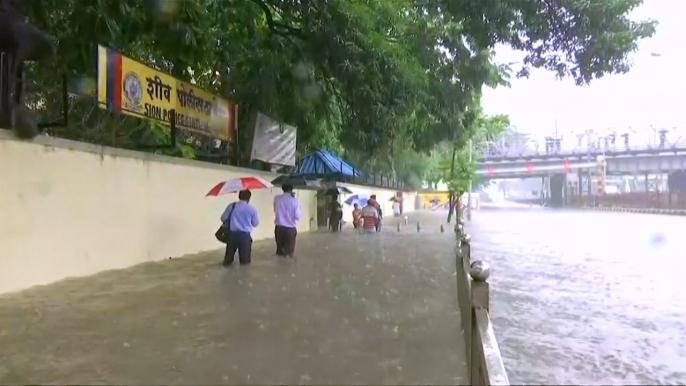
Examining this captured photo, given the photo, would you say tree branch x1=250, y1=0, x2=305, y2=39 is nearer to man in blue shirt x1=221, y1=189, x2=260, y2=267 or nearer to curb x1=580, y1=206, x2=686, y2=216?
man in blue shirt x1=221, y1=189, x2=260, y2=267

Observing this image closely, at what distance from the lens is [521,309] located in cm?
845

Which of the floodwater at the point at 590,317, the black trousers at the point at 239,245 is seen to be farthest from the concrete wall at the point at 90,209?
the floodwater at the point at 590,317

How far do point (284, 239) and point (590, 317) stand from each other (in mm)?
6789

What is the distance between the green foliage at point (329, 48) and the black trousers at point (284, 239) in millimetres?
2938

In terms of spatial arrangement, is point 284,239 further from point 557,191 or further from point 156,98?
point 557,191

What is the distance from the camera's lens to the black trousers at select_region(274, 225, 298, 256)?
13147 mm

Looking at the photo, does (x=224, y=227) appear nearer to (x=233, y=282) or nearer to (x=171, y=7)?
(x=233, y=282)

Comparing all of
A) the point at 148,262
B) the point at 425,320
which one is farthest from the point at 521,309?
the point at 148,262

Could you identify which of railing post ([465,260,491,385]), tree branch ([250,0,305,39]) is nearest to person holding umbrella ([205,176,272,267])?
tree branch ([250,0,305,39])

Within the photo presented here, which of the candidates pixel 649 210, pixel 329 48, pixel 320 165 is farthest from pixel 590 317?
pixel 649 210

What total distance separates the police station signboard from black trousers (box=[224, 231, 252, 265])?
101 inches

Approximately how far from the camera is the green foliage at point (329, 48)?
423 inches

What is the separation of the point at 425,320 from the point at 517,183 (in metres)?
132

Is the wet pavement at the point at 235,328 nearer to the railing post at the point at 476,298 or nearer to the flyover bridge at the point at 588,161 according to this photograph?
the railing post at the point at 476,298
